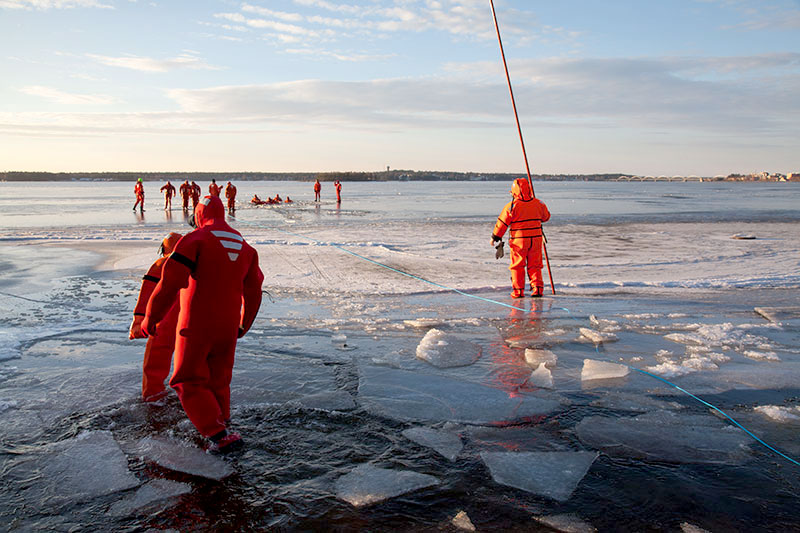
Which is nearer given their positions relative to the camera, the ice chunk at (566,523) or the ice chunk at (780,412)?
the ice chunk at (566,523)

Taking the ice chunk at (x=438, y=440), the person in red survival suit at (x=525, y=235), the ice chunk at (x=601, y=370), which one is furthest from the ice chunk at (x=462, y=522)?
the person in red survival suit at (x=525, y=235)

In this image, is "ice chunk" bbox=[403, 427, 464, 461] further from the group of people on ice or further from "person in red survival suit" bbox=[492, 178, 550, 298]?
"person in red survival suit" bbox=[492, 178, 550, 298]

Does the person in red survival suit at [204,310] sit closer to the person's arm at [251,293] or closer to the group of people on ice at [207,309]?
the group of people on ice at [207,309]

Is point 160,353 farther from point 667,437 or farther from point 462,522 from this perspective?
point 667,437

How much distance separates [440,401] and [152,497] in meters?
2.31

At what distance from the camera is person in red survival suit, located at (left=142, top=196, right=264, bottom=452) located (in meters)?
3.62

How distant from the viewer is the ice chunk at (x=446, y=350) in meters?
5.81

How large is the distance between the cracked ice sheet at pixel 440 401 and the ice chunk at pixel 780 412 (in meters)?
1.57

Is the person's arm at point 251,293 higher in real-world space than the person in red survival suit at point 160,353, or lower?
higher

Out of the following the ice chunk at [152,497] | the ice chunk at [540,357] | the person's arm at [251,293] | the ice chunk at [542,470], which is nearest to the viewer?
the ice chunk at [152,497]

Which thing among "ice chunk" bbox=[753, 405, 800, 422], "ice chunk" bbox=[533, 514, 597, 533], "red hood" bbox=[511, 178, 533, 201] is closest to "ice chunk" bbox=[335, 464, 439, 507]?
"ice chunk" bbox=[533, 514, 597, 533]

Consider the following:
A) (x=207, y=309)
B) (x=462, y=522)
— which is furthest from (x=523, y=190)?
(x=462, y=522)

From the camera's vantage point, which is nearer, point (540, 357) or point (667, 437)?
point (667, 437)

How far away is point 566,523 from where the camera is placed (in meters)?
3.01
